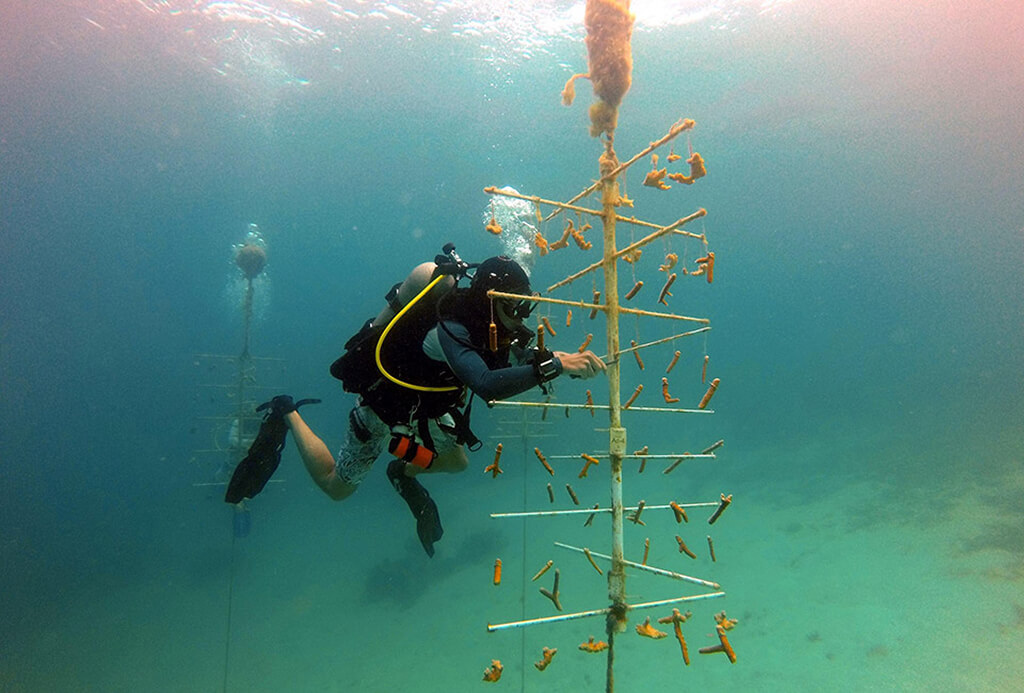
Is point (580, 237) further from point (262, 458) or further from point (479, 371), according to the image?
point (262, 458)

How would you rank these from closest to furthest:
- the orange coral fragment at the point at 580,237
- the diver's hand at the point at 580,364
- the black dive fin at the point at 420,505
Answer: the diver's hand at the point at 580,364 < the orange coral fragment at the point at 580,237 < the black dive fin at the point at 420,505

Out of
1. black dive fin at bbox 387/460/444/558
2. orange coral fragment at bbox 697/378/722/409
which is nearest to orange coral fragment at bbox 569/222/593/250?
orange coral fragment at bbox 697/378/722/409

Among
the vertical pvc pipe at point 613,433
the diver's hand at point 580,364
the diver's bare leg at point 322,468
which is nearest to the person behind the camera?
the diver's hand at point 580,364

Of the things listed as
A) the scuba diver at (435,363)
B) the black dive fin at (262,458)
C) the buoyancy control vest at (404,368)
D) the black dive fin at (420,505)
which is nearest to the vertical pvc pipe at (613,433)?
the scuba diver at (435,363)

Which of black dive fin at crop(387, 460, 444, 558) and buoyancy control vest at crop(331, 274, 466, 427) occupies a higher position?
buoyancy control vest at crop(331, 274, 466, 427)

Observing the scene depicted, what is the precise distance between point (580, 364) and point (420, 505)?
3.90 metres

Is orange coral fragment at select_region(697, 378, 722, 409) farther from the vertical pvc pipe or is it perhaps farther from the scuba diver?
the scuba diver

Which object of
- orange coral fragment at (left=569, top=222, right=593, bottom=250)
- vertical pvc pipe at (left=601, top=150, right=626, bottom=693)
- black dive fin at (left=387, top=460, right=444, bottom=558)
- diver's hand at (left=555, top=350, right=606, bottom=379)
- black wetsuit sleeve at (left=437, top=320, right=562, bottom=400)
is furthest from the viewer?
black dive fin at (left=387, top=460, right=444, bottom=558)

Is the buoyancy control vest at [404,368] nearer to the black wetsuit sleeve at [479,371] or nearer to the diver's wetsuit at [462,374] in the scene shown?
the diver's wetsuit at [462,374]

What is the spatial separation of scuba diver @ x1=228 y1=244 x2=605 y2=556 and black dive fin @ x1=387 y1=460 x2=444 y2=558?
1 centimetres

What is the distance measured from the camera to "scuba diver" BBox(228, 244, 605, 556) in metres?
4.20

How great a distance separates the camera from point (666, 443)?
2265 inches

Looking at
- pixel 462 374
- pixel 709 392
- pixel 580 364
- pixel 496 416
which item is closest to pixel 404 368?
pixel 462 374

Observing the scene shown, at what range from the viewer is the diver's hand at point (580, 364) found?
4148 mm
